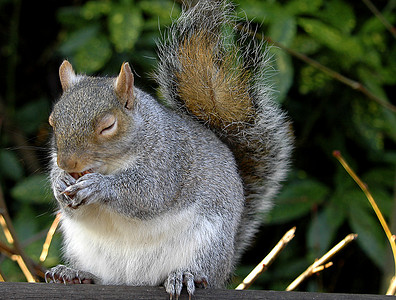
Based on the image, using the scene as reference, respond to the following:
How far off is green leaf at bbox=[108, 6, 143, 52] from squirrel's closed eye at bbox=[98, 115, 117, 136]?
0.66 metres

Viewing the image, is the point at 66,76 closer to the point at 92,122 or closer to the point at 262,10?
the point at 92,122

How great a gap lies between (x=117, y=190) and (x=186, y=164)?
19 centimetres

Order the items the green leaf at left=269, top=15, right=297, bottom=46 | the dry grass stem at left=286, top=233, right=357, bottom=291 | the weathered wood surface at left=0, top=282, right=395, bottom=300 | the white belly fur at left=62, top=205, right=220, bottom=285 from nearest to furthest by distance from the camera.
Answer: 1. the weathered wood surface at left=0, top=282, right=395, bottom=300
2. the dry grass stem at left=286, top=233, right=357, bottom=291
3. the white belly fur at left=62, top=205, right=220, bottom=285
4. the green leaf at left=269, top=15, right=297, bottom=46

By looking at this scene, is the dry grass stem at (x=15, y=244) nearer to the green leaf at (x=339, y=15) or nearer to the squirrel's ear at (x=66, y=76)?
the squirrel's ear at (x=66, y=76)

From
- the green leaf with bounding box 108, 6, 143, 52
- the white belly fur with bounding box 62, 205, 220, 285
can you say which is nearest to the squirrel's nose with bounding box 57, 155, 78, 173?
the white belly fur with bounding box 62, 205, 220, 285

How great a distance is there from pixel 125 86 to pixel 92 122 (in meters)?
0.13

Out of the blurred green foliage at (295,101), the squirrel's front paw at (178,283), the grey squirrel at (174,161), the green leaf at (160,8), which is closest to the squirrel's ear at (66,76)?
the grey squirrel at (174,161)

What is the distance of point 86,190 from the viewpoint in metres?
1.18

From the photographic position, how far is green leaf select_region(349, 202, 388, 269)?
1.89 metres

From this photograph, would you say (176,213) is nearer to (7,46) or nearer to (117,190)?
(117,190)

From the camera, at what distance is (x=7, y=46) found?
2.39 m

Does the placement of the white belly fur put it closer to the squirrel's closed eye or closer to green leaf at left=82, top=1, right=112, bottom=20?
the squirrel's closed eye

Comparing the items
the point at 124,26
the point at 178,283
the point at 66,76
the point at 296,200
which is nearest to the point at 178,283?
the point at 178,283

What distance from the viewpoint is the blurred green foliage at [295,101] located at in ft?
6.22
